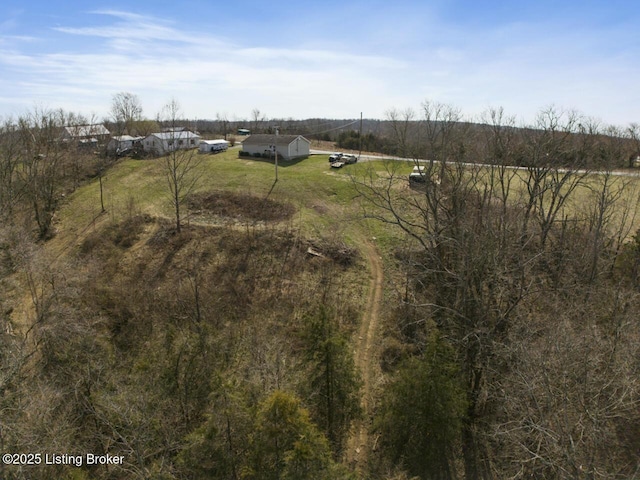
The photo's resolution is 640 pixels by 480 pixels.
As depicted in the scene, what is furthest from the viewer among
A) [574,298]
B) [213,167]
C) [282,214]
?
[213,167]

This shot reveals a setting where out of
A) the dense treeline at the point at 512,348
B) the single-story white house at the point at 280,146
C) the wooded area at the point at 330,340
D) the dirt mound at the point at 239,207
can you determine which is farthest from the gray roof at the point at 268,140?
the dense treeline at the point at 512,348

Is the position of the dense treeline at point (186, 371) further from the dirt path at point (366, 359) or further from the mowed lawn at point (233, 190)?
the mowed lawn at point (233, 190)

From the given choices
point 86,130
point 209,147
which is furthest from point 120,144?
point 209,147

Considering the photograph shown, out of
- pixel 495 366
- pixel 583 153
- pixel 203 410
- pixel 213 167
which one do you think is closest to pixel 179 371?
pixel 203 410

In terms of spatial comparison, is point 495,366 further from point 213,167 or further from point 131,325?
point 213,167

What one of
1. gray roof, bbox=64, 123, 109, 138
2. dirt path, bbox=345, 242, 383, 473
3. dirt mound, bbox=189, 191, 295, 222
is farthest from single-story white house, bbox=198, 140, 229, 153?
dirt path, bbox=345, 242, 383, 473

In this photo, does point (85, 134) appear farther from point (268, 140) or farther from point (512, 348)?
point (512, 348)

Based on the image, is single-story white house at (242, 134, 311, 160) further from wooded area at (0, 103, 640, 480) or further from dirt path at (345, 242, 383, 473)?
dirt path at (345, 242, 383, 473)
